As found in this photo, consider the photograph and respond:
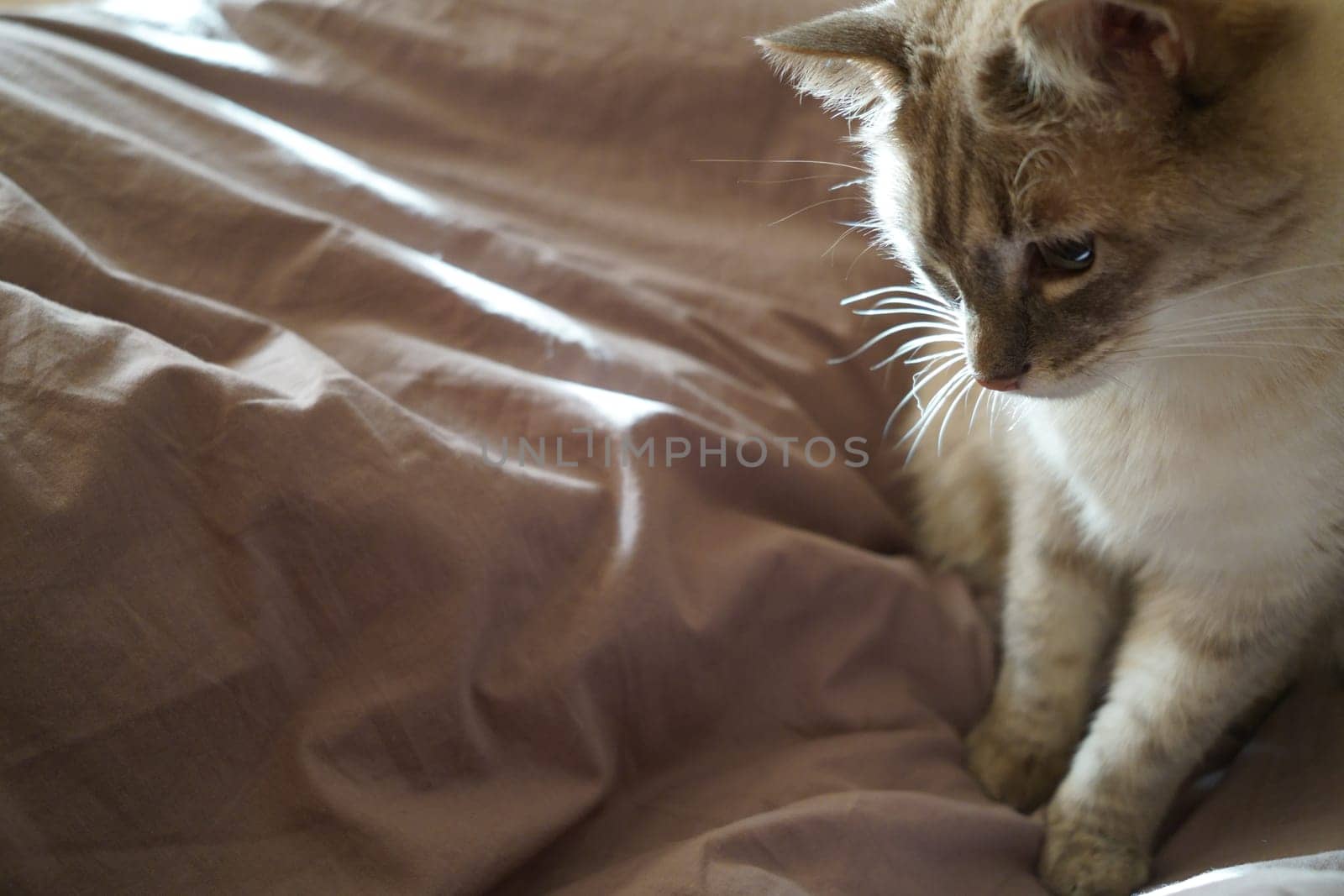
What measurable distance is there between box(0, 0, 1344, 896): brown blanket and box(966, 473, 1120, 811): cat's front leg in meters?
0.06

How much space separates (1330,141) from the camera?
74 centimetres

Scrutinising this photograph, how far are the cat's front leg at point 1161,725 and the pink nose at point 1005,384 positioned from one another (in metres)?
0.34

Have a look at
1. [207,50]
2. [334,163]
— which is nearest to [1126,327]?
[334,163]

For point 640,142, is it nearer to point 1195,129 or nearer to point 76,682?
point 1195,129

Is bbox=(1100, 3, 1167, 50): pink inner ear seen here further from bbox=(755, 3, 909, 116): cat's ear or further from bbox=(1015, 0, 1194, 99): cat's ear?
bbox=(755, 3, 909, 116): cat's ear

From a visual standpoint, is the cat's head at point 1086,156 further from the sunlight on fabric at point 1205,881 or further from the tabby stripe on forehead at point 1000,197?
the sunlight on fabric at point 1205,881

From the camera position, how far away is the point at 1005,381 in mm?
862

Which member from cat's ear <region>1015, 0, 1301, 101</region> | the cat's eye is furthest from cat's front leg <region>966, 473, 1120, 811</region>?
cat's ear <region>1015, 0, 1301, 101</region>

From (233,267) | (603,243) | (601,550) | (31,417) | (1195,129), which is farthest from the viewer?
(603,243)

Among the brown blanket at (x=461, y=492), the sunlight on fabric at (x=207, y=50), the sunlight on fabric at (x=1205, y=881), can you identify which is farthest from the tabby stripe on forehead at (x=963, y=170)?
the sunlight on fabric at (x=207, y=50)

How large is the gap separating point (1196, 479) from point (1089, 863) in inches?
16.4

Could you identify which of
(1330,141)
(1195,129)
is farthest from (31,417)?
(1330,141)

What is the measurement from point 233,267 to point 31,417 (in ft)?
1.15

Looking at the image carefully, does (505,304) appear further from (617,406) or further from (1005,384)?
Result: (1005,384)
